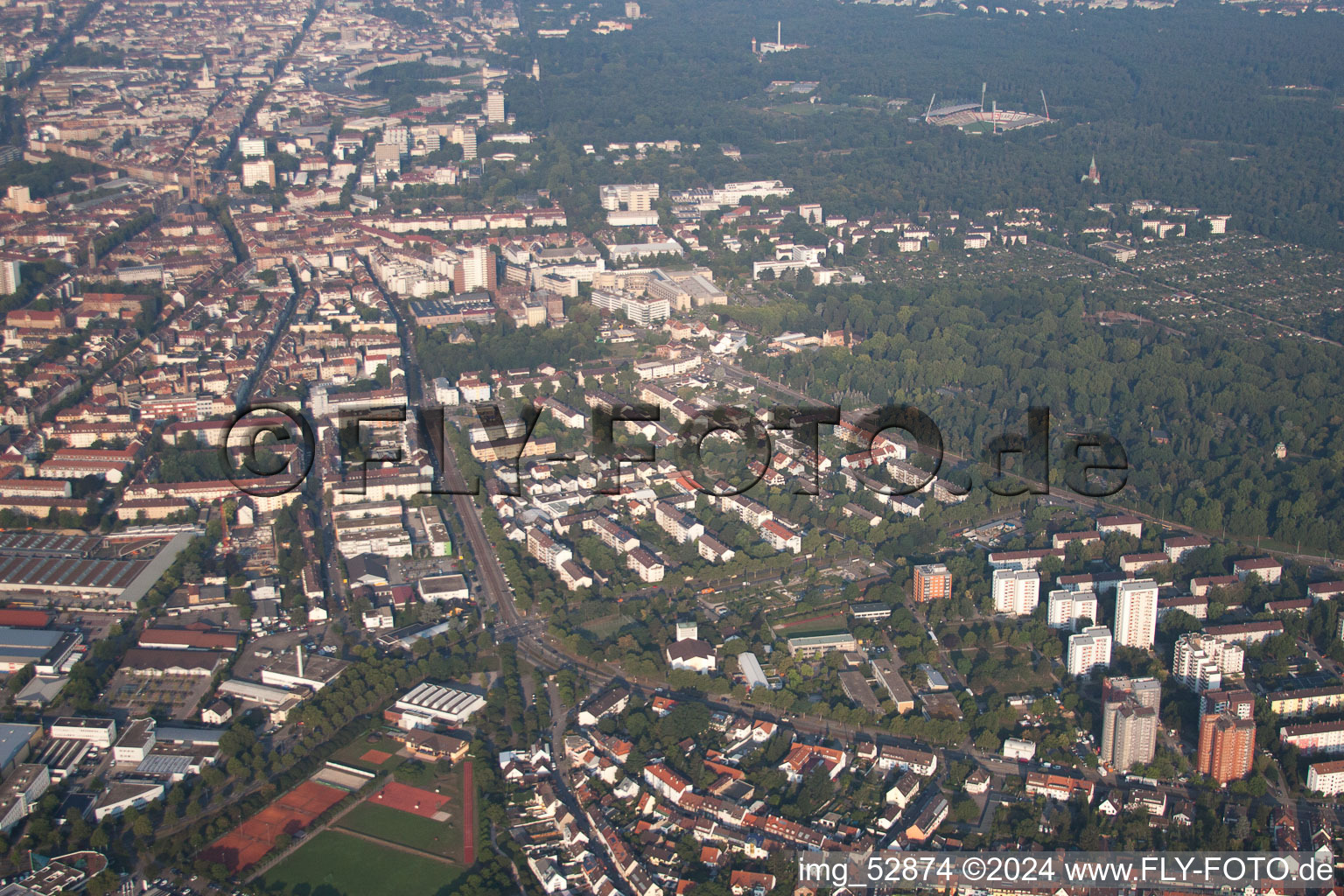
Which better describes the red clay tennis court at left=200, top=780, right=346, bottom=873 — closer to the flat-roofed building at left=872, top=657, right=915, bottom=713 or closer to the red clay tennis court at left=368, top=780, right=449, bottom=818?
the red clay tennis court at left=368, top=780, right=449, bottom=818

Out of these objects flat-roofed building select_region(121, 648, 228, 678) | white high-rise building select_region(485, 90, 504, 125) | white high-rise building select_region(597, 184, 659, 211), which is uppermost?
white high-rise building select_region(485, 90, 504, 125)

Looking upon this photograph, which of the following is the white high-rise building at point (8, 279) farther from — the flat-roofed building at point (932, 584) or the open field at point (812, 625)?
the flat-roofed building at point (932, 584)

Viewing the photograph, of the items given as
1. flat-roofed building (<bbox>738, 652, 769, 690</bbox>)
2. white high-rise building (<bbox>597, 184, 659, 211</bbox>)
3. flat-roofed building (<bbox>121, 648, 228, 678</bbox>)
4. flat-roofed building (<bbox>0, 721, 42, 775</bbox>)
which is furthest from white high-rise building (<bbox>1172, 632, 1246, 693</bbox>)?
white high-rise building (<bbox>597, 184, 659, 211</bbox>)

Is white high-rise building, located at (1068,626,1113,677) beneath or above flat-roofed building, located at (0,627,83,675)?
beneath

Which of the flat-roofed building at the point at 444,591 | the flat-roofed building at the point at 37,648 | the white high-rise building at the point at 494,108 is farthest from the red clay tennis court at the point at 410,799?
the white high-rise building at the point at 494,108

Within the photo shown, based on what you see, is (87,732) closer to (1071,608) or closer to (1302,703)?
(1071,608)

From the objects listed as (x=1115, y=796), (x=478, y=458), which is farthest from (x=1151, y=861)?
(x=478, y=458)

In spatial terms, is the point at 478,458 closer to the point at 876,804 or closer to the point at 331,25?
the point at 876,804
